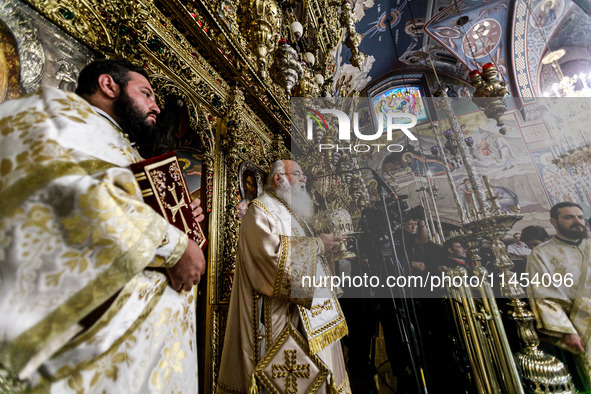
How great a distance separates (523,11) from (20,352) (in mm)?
12410

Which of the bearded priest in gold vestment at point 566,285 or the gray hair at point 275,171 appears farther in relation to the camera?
the gray hair at point 275,171

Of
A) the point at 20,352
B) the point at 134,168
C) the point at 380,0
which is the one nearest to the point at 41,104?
the point at 134,168

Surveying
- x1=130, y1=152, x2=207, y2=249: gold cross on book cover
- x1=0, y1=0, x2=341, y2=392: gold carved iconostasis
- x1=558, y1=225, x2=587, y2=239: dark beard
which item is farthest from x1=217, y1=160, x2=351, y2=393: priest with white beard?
x1=558, y1=225, x2=587, y2=239: dark beard

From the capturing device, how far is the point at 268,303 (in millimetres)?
1824

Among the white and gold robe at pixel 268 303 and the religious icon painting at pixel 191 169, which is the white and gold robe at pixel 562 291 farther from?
the religious icon painting at pixel 191 169

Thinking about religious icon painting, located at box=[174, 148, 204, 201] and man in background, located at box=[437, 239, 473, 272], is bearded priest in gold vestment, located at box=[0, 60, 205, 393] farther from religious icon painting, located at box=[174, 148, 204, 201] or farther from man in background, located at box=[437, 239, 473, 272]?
man in background, located at box=[437, 239, 473, 272]

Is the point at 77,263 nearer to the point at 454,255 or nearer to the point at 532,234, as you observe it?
the point at 454,255

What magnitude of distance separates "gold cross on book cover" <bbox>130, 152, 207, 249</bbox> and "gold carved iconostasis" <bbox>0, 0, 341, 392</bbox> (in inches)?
33.2

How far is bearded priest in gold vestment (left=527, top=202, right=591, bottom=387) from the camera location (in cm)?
189

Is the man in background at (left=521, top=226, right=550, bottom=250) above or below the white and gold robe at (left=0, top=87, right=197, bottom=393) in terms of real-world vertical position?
above

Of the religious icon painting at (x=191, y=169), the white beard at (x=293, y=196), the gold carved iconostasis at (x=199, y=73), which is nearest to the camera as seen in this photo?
the gold carved iconostasis at (x=199, y=73)

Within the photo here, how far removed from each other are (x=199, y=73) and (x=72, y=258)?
249cm

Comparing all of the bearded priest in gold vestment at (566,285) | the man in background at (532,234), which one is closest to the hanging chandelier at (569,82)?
the man in background at (532,234)

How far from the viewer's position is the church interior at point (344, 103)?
167 cm
